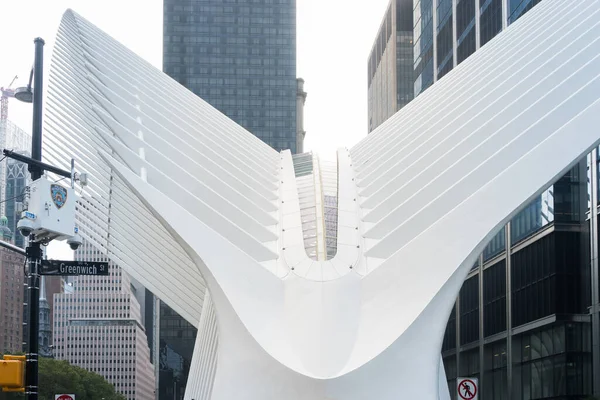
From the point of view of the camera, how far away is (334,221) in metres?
27.1

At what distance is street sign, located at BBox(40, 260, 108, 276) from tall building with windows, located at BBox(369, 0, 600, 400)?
70.9 feet

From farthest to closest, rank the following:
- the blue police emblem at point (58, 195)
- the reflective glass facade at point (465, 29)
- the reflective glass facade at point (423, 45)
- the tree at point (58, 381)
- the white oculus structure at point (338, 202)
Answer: the reflective glass facade at point (423, 45) → the tree at point (58, 381) → the reflective glass facade at point (465, 29) → the white oculus structure at point (338, 202) → the blue police emblem at point (58, 195)

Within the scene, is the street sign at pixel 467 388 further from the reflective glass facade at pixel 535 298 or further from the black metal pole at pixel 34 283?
the reflective glass facade at pixel 535 298

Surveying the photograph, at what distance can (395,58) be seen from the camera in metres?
128

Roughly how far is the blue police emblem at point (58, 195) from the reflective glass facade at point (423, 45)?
6032 centimetres

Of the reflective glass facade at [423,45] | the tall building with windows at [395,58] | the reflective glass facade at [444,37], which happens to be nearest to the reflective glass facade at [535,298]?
the reflective glass facade at [444,37]

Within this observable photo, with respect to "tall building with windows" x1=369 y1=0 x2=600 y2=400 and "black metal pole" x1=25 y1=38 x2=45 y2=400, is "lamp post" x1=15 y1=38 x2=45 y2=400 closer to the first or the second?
"black metal pole" x1=25 y1=38 x2=45 y2=400

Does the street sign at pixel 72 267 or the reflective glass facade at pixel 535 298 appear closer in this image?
the street sign at pixel 72 267

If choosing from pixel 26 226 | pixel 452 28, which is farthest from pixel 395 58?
pixel 26 226

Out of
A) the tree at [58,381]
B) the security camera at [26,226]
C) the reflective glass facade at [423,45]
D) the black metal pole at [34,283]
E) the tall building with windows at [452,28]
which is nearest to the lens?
the security camera at [26,226]

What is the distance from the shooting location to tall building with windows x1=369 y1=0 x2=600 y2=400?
41.8 m

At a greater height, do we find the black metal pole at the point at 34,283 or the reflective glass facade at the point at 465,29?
the reflective glass facade at the point at 465,29

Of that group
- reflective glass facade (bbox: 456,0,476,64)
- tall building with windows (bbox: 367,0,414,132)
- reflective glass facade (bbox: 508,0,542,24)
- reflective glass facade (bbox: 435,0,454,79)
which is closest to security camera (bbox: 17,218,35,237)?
reflective glass facade (bbox: 508,0,542,24)

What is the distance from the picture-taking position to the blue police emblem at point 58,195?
45.7 feet
